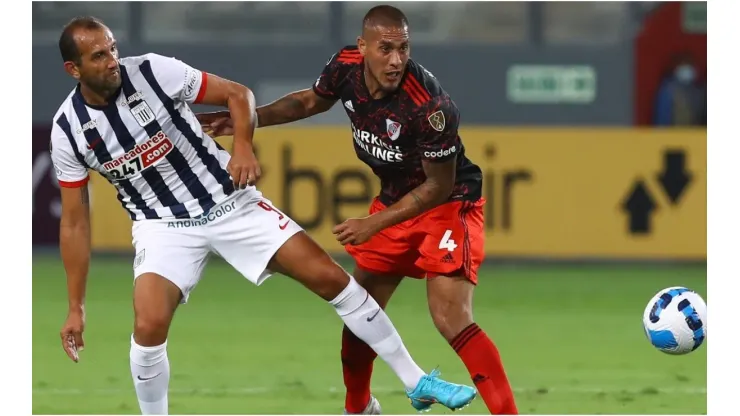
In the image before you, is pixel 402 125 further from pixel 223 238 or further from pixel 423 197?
pixel 223 238

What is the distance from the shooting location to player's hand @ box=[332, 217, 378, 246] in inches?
243

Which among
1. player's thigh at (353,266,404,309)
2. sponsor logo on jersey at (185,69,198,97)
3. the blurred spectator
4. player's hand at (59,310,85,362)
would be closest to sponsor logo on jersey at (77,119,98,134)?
sponsor logo on jersey at (185,69,198,97)

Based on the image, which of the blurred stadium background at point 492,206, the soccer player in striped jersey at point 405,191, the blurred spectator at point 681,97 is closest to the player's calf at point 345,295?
the soccer player in striped jersey at point 405,191

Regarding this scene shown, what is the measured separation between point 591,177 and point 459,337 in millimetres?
8190

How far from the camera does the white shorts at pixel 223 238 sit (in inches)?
249

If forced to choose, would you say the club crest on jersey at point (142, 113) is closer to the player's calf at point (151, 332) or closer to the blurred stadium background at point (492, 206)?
the player's calf at point (151, 332)

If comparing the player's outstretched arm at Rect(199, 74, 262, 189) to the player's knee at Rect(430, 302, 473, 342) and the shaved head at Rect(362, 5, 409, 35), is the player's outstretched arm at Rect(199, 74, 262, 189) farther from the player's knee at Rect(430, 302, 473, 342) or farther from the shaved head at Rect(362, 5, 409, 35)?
the player's knee at Rect(430, 302, 473, 342)

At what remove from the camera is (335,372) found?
826 cm

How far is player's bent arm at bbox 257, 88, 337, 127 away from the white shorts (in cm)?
50

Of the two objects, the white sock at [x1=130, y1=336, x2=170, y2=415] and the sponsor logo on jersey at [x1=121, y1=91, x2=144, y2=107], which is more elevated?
the sponsor logo on jersey at [x1=121, y1=91, x2=144, y2=107]

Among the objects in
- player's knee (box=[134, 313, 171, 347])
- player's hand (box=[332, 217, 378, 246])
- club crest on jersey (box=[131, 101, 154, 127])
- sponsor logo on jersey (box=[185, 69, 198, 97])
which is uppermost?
sponsor logo on jersey (box=[185, 69, 198, 97])

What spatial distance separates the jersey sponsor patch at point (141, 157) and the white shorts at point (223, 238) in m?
0.28

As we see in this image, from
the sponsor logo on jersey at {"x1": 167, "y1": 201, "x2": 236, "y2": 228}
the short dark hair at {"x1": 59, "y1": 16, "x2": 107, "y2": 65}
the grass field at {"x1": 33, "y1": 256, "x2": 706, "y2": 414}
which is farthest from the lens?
the grass field at {"x1": 33, "y1": 256, "x2": 706, "y2": 414}

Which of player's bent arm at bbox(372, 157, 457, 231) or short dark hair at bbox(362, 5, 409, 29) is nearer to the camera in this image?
short dark hair at bbox(362, 5, 409, 29)
